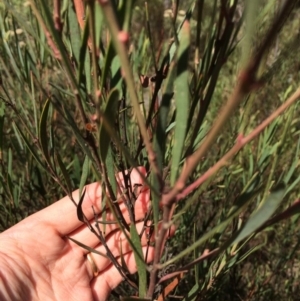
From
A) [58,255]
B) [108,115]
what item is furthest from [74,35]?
[58,255]

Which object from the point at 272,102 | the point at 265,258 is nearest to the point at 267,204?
the point at 265,258

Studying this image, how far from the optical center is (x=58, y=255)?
1.03 metres

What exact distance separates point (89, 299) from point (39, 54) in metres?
0.57

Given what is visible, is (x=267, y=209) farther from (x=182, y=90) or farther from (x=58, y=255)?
(x=58, y=255)

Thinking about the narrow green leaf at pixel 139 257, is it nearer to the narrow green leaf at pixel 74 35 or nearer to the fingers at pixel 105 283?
the narrow green leaf at pixel 74 35

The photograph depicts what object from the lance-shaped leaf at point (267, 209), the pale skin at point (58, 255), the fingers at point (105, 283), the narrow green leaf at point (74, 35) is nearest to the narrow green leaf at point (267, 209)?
the lance-shaped leaf at point (267, 209)

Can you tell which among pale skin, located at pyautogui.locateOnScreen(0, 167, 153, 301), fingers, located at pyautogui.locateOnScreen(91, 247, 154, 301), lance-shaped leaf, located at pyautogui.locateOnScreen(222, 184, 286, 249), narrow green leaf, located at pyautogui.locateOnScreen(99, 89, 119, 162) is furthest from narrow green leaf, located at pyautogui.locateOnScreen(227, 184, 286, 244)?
fingers, located at pyautogui.locateOnScreen(91, 247, 154, 301)

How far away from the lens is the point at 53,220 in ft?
3.31

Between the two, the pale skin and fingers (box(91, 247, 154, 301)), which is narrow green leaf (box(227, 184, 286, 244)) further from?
fingers (box(91, 247, 154, 301))

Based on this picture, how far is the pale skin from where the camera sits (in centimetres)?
95

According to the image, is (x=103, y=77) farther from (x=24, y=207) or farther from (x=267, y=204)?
(x=24, y=207)

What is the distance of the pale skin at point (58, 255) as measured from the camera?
952 millimetres

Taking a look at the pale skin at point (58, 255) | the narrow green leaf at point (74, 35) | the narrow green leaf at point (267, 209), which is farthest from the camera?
the pale skin at point (58, 255)

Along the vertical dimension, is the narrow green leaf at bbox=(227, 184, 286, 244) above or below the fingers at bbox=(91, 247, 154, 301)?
above
